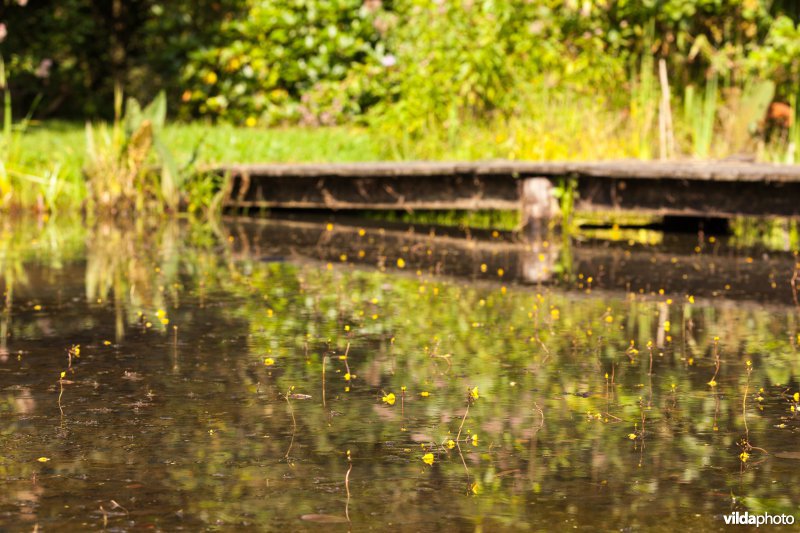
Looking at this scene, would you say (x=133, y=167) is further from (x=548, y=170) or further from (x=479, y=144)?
(x=548, y=170)

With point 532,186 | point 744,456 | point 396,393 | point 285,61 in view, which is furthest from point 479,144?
point 744,456

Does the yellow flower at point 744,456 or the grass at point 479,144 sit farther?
the grass at point 479,144

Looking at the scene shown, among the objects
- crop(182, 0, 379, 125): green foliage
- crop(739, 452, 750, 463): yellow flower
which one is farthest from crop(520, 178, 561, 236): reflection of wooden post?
crop(739, 452, 750, 463): yellow flower

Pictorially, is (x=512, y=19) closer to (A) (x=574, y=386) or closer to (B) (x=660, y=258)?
(B) (x=660, y=258)

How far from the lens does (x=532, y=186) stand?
488 inches

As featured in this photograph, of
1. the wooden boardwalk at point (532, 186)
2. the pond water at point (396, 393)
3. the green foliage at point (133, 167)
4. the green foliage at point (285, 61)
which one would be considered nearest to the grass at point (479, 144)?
the green foliage at point (133, 167)

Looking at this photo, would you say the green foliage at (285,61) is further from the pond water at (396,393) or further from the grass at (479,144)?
the pond water at (396,393)

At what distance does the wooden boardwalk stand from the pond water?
1.15 meters

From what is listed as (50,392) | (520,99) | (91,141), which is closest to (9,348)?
(50,392)

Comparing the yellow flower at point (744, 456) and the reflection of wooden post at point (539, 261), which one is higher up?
the yellow flower at point (744, 456)

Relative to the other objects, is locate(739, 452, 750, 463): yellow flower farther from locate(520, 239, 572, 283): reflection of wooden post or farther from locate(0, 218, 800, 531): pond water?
locate(520, 239, 572, 283): reflection of wooden post

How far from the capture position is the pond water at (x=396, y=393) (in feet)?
14.2

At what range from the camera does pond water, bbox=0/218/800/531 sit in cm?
434

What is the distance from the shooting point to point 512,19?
51.0ft
